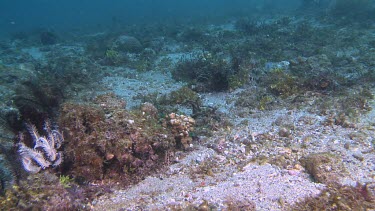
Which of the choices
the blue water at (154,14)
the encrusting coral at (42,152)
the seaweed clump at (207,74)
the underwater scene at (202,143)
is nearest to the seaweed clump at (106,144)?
the underwater scene at (202,143)

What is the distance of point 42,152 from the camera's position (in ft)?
18.3

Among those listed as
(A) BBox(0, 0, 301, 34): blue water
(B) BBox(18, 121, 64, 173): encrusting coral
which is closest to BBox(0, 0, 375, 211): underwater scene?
(B) BBox(18, 121, 64, 173): encrusting coral

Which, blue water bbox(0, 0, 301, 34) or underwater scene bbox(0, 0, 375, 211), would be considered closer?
underwater scene bbox(0, 0, 375, 211)

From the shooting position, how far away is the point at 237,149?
269 inches

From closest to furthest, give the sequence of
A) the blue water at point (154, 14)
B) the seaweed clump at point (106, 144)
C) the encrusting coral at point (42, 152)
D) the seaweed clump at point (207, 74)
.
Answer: the encrusting coral at point (42, 152)
the seaweed clump at point (106, 144)
the seaweed clump at point (207, 74)
the blue water at point (154, 14)

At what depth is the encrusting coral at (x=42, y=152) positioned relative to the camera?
5398mm

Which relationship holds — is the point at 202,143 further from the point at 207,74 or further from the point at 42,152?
the point at 207,74

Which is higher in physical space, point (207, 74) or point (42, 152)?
point (42, 152)

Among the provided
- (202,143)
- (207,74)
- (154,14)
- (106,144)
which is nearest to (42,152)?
(106,144)

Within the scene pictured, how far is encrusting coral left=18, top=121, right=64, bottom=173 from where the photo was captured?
5398 millimetres

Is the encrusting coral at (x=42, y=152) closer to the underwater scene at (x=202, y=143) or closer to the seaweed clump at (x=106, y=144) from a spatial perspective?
the underwater scene at (x=202, y=143)

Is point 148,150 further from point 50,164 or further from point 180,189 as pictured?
point 50,164

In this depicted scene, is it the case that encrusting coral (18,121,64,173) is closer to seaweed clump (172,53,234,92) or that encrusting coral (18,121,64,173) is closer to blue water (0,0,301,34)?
seaweed clump (172,53,234,92)

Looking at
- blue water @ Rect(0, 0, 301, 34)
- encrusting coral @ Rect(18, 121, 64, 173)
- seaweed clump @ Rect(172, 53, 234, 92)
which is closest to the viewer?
encrusting coral @ Rect(18, 121, 64, 173)
